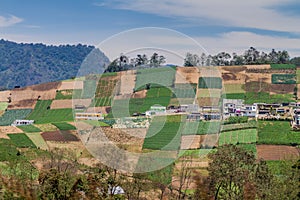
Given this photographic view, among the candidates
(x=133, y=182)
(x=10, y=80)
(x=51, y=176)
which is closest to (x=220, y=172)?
(x=133, y=182)

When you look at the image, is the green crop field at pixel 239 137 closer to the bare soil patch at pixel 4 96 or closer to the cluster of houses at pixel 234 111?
the cluster of houses at pixel 234 111

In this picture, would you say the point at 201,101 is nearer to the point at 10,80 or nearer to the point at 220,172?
the point at 220,172

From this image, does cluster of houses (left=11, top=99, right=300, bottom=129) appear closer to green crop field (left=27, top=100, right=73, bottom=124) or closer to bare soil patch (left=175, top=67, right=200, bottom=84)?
green crop field (left=27, top=100, right=73, bottom=124)

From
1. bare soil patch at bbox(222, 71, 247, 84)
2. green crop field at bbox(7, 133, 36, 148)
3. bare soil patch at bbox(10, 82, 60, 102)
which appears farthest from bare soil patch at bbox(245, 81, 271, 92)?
green crop field at bbox(7, 133, 36, 148)

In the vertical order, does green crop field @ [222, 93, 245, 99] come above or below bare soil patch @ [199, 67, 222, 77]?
below

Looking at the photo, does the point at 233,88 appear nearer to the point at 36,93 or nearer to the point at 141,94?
the point at 141,94

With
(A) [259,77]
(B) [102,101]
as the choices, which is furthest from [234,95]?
(B) [102,101]
